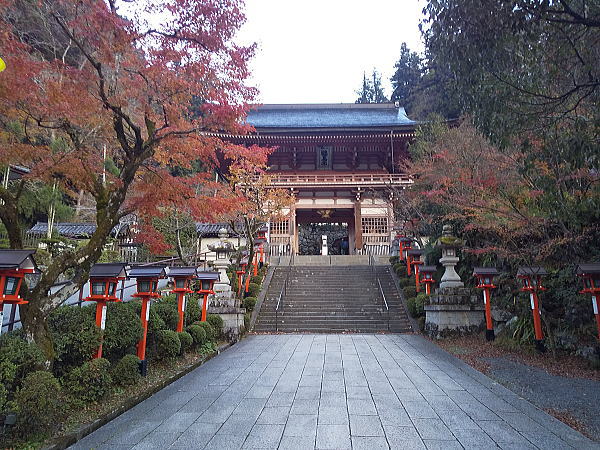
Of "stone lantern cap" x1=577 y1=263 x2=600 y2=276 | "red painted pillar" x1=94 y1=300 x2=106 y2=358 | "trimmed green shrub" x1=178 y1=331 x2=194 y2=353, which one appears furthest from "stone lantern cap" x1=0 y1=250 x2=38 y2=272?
"stone lantern cap" x1=577 y1=263 x2=600 y2=276

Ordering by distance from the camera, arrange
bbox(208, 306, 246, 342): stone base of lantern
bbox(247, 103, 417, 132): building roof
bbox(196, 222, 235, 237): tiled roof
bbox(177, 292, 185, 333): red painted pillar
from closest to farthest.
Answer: bbox(177, 292, 185, 333): red painted pillar
bbox(208, 306, 246, 342): stone base of lantern
bbox(196, 222, 235, 237): tiled roof
bbox(247, 103, 417, 132): building roof

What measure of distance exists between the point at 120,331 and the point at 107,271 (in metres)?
0.95

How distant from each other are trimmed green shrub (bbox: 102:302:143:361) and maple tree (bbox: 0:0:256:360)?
1046 mm

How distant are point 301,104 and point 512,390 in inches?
1124

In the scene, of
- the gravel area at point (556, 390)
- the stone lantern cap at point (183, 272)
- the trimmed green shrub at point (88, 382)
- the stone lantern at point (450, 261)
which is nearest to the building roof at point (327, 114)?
the stone lantern at point (450, 261)

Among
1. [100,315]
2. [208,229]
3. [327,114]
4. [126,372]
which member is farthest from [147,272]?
[327,114]

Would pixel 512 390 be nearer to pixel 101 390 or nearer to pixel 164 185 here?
pixel 101 390

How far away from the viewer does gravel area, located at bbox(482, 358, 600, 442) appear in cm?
418

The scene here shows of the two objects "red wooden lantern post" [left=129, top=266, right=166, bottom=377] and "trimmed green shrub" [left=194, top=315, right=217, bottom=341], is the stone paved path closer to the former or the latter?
"red wooden lantern post" [left=129, top=266, right=166, bottom=377]

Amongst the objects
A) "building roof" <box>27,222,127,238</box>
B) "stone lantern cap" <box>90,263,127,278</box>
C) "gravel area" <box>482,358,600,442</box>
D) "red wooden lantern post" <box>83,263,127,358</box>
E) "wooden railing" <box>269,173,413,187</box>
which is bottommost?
"gravel area" <box>482,358,600,442</box>

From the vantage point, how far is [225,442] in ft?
11.3

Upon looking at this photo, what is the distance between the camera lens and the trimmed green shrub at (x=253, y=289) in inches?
528

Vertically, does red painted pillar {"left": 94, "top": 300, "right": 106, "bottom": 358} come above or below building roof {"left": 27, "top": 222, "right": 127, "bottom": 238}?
below

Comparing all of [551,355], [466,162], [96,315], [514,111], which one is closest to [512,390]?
[551,355]
